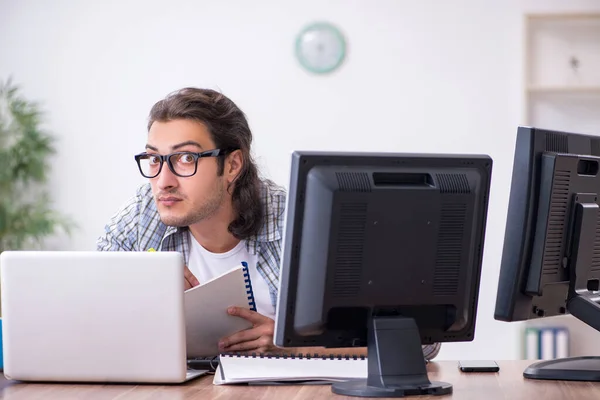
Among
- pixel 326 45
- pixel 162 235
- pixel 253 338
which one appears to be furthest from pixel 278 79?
pixel 253 338

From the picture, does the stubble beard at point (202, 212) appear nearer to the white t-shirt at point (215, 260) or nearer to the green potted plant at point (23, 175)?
the white t-shirt at point (215, 260)

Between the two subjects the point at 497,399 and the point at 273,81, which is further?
the point at 273,81

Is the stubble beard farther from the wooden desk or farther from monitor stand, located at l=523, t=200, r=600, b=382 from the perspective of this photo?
monitor stand, located at l=523, t=200, r=600, b=382

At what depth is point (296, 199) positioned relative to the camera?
1.51 meters

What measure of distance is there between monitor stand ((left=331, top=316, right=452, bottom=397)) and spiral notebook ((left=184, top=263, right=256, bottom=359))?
398mm

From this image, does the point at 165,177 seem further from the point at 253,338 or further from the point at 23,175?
the point at 23,175

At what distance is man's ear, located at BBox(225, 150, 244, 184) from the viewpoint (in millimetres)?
2625

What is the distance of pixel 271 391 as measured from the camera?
1620 mm

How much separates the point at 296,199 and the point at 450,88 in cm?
292

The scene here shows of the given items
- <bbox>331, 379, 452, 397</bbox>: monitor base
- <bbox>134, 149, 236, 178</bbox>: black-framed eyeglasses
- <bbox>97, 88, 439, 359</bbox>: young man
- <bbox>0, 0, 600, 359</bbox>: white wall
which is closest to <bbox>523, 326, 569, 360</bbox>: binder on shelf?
<bbox>0, 0, 600, 359</bbox>: white wall

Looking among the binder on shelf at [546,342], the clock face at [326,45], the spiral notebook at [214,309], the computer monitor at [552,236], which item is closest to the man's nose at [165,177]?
the spiral notebook at [214,309]

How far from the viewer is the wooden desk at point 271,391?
61.7 inches

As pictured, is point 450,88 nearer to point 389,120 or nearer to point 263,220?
point 389,120

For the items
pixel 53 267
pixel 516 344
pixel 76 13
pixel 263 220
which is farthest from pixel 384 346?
pixel 76 13
